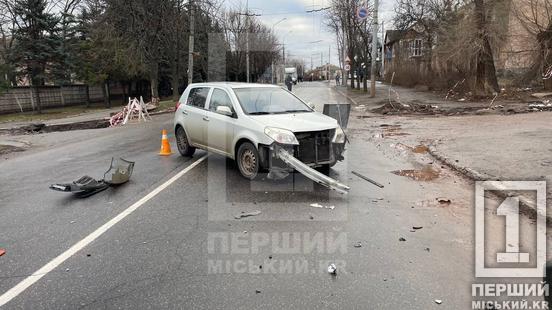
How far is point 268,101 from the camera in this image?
8.44 meters

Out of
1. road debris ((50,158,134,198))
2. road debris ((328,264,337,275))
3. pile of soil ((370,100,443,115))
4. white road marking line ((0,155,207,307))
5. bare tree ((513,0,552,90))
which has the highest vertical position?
bare tree ((513,0,552,90))

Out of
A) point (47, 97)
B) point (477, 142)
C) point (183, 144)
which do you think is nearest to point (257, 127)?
point (183, 144)

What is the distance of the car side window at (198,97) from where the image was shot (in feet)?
30.6

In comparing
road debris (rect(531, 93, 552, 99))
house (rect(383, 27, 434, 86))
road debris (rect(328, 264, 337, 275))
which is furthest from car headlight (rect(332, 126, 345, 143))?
house (rect(383, 27, 434, 86))

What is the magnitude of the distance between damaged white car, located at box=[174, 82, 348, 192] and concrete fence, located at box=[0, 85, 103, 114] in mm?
33270

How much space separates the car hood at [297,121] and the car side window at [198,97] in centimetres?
203

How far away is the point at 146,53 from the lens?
33.0 meters

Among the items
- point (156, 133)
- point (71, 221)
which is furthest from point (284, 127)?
point (156, 133)

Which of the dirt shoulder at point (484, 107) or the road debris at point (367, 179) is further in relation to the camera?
the dirt shoulder at point (484, 107)

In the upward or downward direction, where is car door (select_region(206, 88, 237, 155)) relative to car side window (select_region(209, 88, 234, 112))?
downward

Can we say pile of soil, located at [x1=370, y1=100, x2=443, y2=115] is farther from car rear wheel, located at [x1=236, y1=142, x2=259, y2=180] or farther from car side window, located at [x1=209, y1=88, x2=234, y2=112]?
car rear wheel, located at [x1=236, y1=142, x2=259, y2=180]

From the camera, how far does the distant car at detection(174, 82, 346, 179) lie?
7176 mm

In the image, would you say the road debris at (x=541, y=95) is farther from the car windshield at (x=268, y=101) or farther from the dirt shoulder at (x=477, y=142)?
the car windshield at (x=268, y=101)

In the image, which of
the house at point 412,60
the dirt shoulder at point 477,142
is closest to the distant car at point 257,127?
the dirt shoulder at point 477,142
